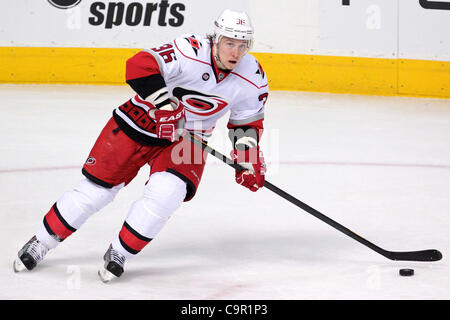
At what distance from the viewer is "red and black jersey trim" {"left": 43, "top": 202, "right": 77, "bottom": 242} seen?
3.10 meters

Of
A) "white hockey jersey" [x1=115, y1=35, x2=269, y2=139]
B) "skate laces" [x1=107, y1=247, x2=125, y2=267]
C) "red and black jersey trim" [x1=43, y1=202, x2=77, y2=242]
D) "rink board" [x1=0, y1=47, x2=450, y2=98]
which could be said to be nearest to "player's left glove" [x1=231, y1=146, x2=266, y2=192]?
"white hockey jersey" [x1=115, y1=35, x2=269, y2=139]

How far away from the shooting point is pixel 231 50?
9.91ft

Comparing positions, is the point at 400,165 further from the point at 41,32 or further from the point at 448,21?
the point at 41,32

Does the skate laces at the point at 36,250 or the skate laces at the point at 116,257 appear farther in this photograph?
the skate laces at the point at 36,250

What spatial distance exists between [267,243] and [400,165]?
5.69 ft

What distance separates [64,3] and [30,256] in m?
4.25

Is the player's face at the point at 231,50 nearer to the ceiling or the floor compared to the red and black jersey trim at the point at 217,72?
nearer to the ceiling

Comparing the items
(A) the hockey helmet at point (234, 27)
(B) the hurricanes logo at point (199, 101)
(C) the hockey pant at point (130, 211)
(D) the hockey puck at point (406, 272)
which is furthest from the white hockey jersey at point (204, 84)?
(D) the hockey puck at point (406, 272)

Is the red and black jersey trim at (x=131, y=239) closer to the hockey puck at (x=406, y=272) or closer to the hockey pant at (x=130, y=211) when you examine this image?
the hockey pant at (x=130, y=211)

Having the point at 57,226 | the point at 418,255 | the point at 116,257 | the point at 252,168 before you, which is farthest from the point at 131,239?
the point at 418,255

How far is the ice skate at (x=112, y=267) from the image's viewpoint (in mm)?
A: 2955

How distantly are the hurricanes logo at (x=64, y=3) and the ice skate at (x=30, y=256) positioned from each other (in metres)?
4.16

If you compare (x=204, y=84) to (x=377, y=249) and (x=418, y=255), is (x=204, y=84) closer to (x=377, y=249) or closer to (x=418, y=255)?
(x=377, y=249)
